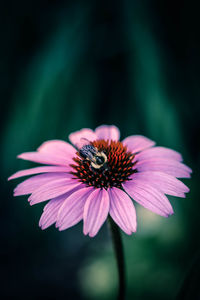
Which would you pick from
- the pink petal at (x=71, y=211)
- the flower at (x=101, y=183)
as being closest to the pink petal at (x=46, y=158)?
the flower at (x=101, y=183)

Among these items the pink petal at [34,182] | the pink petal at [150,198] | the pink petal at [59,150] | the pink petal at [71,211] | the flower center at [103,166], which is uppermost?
the pink petal at [59,150]

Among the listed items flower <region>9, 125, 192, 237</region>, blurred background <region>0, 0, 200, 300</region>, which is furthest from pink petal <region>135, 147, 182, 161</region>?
blurred background <region>0, 0, 200, 300</region>

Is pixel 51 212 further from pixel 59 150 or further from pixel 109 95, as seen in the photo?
pixel 109 95

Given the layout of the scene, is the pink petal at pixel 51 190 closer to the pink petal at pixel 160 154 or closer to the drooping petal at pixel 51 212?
the drooping petal at pixel 51 212

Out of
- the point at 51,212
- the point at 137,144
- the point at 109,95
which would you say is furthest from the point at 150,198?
the point at 109,95

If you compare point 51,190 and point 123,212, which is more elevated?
point 51,190
